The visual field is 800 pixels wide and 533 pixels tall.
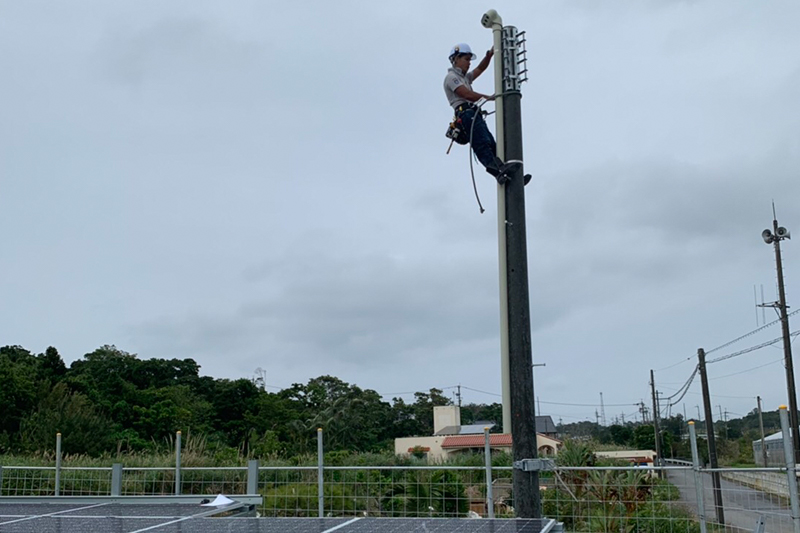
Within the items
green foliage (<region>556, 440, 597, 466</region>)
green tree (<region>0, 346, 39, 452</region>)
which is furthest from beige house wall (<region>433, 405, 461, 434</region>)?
green foliage (<region>556, 440, 597, 466</region>)

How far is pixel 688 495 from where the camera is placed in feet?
29.9

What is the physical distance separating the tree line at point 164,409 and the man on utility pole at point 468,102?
68.8 ft

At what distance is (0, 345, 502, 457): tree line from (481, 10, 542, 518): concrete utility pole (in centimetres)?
2134

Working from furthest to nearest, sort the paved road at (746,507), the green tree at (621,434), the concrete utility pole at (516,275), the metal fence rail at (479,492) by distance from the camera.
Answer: the green tree at (621,434)
the metal fence rail at (479,492)
the paved road at (746,507)
the concrete utility pole at (516,275)

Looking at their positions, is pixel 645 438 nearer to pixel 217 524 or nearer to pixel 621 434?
pixel 621 434

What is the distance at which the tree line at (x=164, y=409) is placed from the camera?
26297mm

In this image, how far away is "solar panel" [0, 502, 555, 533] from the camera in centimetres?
366

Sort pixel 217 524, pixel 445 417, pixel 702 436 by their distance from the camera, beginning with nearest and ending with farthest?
pixel 217 524, pixel 702 436, pixel 445 417

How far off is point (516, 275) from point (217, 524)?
7.33 ft

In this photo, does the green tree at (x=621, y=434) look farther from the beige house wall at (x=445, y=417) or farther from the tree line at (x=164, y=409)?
the tree line at (x=164, y=409)

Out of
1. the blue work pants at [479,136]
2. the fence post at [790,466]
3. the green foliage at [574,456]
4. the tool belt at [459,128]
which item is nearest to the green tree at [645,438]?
the green foliage at [574,456]

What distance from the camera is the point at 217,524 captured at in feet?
13.4

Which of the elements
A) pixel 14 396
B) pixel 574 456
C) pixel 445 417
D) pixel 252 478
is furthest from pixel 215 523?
pixel 445 417

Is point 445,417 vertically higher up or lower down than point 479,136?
lower down
